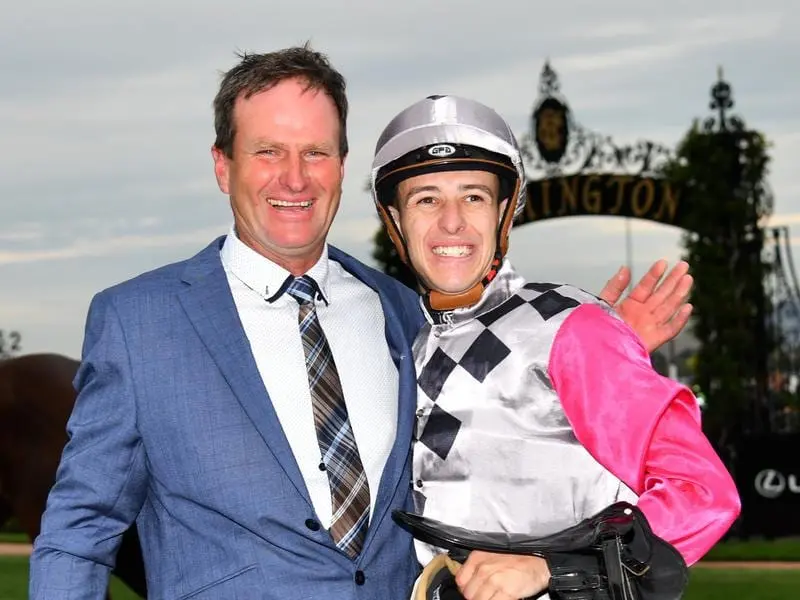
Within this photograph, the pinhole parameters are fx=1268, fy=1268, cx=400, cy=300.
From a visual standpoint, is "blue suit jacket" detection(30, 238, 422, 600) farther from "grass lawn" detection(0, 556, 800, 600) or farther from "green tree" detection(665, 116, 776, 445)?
"green tree" detection(665, 116, 776, 445)

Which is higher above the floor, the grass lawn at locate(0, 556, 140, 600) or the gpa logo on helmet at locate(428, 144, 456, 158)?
the gpa logo on helmet at locate(428, 144, 456, 158)

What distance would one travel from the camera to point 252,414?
2.45m

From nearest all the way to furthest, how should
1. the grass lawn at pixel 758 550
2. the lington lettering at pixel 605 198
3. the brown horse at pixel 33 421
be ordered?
the brown horse at pixel 33 421 < the grass lawn at pixel 758 550 < the lington lettering at pixel 605 198

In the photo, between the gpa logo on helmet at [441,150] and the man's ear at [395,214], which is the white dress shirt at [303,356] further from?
the gpa logo on helmet at [441,150]

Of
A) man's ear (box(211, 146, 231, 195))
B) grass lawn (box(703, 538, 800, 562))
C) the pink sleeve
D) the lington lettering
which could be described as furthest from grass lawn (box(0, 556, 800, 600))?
the pink sleeve

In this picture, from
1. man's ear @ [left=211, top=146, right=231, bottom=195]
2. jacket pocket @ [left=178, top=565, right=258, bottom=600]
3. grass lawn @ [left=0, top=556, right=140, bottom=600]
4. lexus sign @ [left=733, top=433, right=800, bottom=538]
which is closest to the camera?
jacket pocket @ [left=178, top=565, right=258, bottom=600]

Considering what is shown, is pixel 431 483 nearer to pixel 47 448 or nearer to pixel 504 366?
pixel 504 366

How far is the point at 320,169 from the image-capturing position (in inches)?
107

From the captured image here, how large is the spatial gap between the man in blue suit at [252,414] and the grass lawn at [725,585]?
291 inches

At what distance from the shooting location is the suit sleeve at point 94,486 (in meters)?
2.42

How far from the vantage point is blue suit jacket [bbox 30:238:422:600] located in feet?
7.94

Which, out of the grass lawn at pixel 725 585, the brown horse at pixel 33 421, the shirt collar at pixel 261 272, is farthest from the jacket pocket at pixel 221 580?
the grass lawn at pixel 725 585

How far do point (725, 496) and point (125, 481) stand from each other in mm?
1132

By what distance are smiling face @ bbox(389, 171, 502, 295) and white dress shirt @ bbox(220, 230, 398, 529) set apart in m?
0.22
